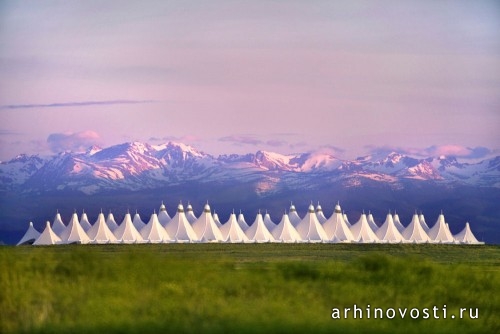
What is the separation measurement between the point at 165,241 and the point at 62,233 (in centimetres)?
690

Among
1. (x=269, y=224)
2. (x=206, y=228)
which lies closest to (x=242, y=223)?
(x=269, y=224)

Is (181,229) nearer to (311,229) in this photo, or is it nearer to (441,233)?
(311,229)

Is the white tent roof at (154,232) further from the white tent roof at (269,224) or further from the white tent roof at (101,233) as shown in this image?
the white tent roof at (269,224)

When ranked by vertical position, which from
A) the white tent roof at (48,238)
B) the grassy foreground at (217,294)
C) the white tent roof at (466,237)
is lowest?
the grassy foreground at (217,294)

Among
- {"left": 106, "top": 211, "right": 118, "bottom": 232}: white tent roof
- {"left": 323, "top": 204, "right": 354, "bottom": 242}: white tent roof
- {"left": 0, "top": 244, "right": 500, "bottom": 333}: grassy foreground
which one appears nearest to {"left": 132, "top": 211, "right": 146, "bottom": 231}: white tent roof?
{"left": 106, "top": 211, "right": 118, "bottom": 232}: white tent roof

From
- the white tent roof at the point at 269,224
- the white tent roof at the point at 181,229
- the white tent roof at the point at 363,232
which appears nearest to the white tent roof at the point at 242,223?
the white tent roof at the point at 269,224

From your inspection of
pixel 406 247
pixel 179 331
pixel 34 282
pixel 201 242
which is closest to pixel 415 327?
pixel 179 331

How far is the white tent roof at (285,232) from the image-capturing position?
6225 cm

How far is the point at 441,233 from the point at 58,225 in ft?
73.2

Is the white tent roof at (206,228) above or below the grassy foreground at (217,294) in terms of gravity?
above

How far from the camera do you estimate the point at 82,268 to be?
21.3m

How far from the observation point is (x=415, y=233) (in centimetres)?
6469

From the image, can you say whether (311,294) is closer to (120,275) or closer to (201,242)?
(120,275)

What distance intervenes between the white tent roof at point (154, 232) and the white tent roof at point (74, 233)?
10.3ft
